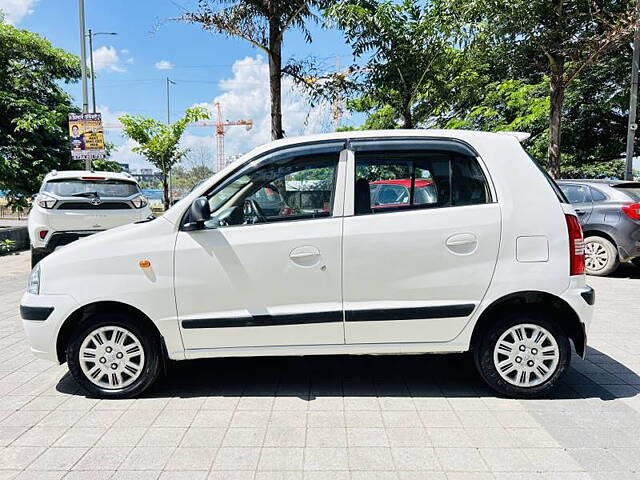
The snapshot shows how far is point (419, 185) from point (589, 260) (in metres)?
6.36

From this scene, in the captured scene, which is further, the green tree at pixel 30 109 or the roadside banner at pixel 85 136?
the green tree at pixel 30 109

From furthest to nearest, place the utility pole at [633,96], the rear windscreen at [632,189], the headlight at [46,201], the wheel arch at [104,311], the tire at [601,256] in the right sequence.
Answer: the utility pole at [633,96] → the tire at [601,256] → the rear windscreen at [632,189] → the headlight at [46,201] → the wheel arch at [104,311]

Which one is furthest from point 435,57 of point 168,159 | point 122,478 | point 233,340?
point 168,159

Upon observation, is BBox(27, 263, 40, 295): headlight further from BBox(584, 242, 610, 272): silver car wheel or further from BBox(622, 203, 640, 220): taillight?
BBox(622, 203, 640, 220): taillight

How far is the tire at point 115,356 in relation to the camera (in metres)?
3.63

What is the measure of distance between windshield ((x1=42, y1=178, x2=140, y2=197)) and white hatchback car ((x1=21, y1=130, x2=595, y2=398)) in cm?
479

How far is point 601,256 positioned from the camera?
842cm

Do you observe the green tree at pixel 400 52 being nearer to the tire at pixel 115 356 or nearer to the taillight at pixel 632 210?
the taillight at pixel 632 210

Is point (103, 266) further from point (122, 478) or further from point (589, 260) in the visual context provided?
point (589, 260)

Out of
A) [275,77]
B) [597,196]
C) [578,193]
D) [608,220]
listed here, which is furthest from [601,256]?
[275,77]

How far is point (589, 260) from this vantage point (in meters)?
8.56

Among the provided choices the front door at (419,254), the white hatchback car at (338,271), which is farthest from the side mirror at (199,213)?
the front door at (419,254)

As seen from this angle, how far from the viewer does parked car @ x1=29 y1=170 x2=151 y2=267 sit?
7832mm

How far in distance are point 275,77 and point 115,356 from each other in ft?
25.0
